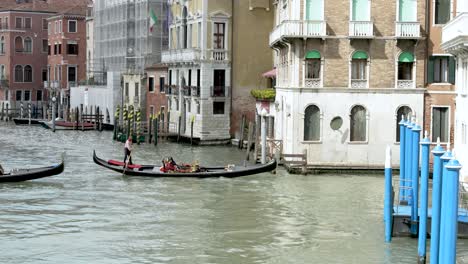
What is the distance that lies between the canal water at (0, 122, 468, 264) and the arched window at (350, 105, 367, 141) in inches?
48.0

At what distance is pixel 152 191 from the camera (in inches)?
822

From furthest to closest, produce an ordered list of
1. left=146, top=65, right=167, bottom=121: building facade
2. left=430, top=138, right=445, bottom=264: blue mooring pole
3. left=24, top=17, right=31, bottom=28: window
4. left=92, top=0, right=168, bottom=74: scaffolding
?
left=24, top=17, right=31, bottom=28: window < left=92, top=0, right=168, bottom=74: scaffolding < left=146, top=65, right=167, bottom=121: building facade < left=430, top=138, right=445, bottom=264: blue mooring pole

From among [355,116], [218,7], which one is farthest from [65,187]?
[218,7]

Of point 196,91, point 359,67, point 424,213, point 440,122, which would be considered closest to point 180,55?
point 196,91

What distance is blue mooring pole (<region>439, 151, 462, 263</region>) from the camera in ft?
33.5

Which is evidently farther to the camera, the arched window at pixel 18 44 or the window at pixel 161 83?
the arched window at pixel 18 44

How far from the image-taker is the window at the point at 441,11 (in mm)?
24078

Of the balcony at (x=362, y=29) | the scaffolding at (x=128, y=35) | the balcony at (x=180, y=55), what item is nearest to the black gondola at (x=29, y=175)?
the balcony at (x=362, y=29)

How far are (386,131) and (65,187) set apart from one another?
306 inches

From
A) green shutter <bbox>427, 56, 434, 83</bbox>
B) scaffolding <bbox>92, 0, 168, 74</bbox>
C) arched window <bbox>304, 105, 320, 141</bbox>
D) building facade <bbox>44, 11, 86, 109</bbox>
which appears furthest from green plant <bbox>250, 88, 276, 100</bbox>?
building facade <bbox>44, 11, 86, 109</bbox>

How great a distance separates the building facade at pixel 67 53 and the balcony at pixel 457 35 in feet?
127

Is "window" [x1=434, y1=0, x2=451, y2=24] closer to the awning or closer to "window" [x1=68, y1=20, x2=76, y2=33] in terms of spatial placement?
the awning

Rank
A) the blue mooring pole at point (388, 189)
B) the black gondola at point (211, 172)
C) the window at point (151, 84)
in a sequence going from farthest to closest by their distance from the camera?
the window at point (151, 84)
the black gondola at point (211, 172)
the blue mooring pole at point (388, 189)

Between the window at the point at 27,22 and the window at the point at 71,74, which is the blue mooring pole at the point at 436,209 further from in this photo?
the window at the point at 27,22
